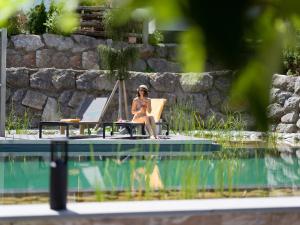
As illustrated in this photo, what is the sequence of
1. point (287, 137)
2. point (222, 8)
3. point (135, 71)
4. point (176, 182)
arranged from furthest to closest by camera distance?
1. point (135, 71)
2. point (287, 137)
3. point (176, 182)
4. point (222, 8)

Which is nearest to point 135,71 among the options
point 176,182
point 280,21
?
point 176,182

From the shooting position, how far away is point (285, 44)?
0.64 meters

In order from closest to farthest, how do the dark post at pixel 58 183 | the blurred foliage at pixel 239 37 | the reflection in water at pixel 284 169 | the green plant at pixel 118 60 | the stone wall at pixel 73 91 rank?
the blurred foliage at pixel 239 37 → the dark post at pixel 58 183 → the reflection in water at pixel 284 169 → the green plant at pixel 118 60 → the stone wall at pixel 73 91

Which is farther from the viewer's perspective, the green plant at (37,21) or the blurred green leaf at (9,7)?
the green plant at (37,21)

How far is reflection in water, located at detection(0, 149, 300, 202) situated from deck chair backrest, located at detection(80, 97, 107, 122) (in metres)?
2.04

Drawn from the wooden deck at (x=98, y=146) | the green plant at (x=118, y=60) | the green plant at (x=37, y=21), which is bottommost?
the wooden deck at (x=98, y=146)

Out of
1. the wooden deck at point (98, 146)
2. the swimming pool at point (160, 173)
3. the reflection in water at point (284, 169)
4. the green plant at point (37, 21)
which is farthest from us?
the green plant at point (37, 21)

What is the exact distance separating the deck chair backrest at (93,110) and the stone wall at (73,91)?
8.09ft

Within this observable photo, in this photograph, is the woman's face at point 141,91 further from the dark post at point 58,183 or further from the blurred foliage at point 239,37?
the blurred foliage at point 239,37

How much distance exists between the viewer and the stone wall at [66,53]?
1437cm

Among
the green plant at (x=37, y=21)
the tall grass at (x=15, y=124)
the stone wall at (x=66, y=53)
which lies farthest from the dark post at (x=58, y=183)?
the green plant at (x=37, y=21)

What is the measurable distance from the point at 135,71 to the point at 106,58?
2.54 metres

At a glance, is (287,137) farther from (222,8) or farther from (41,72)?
(222,8)

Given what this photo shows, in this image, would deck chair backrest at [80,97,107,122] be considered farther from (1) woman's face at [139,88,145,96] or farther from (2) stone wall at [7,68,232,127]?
(2) stone wall at [7,68,232,127]
